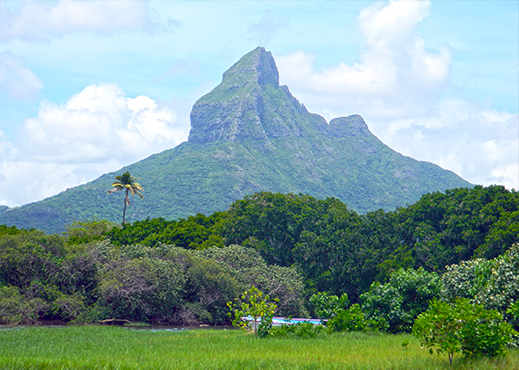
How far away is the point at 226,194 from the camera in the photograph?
573ft

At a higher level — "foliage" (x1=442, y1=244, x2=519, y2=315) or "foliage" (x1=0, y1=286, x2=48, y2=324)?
"foliage" (x1=442, y1=244, x2=519, y2=315)

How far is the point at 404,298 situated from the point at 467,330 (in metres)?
11.2

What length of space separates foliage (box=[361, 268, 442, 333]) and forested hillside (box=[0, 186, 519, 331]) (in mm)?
102

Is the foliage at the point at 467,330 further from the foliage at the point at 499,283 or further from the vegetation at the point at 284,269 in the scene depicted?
the foliage at the point at 499,283

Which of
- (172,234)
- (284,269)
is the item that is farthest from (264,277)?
(172,234)

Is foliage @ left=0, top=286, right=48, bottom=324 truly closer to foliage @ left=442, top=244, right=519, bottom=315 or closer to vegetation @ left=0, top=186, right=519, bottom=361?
vegetation @ left=0, top=186, right=519, bottom=361

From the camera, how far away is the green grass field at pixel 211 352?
1519 centimetres

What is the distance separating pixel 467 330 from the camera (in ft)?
49.6

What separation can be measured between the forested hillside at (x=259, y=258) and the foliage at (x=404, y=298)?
102 millimetres

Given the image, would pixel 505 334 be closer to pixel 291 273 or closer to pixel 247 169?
pixel 291 273

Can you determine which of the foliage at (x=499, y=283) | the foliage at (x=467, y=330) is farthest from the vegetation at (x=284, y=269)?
the foliage at (x=467, y=330)

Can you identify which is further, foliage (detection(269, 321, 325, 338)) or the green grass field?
foliage (detection(269, 321, 325, 338))

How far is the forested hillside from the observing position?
33094 millimetres

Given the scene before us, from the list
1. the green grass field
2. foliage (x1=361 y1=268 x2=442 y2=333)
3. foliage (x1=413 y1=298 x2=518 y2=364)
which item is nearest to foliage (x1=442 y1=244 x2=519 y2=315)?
the green grass field
